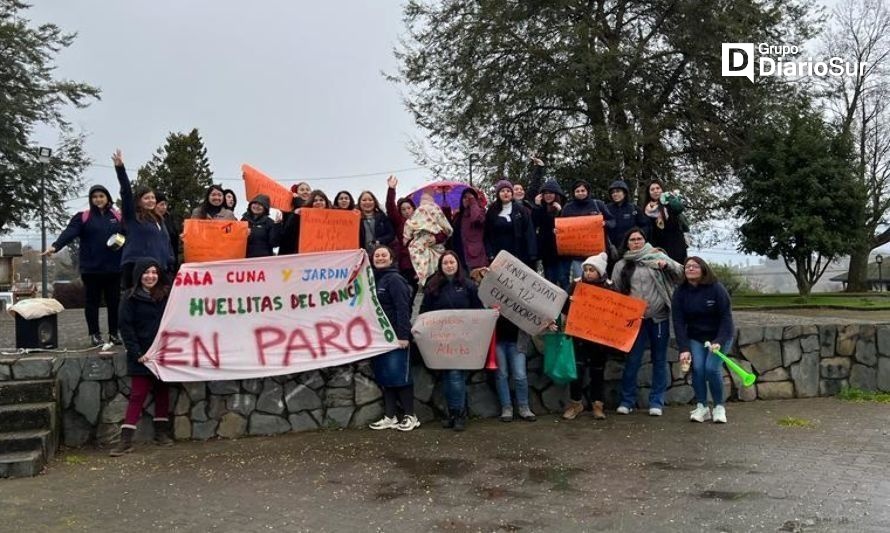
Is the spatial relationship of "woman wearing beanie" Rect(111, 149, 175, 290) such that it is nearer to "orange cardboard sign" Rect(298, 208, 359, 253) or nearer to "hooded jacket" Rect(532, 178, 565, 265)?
"orange cardboard sign" Rect(298, 208, 359, 253)

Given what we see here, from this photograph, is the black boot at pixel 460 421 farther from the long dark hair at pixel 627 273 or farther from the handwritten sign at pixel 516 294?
the long dark hair at pixel 627 273

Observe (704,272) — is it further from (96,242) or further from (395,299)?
(96,242)

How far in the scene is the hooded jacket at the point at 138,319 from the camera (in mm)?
6770

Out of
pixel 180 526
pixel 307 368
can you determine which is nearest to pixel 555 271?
pixel 307 368

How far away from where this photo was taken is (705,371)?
7379 millimetres

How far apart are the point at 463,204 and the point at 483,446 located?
279 centimetres

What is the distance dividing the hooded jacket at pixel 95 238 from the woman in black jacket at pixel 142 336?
2.57 feet

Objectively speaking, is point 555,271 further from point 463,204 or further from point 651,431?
point 651,431

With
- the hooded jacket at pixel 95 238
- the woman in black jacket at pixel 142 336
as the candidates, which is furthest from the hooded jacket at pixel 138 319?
the hooded jacket at pixel 95 238

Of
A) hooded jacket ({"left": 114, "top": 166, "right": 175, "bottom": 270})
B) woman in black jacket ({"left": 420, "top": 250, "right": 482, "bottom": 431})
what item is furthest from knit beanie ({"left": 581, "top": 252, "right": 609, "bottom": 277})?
hooded jacket ({"left": 114, "top": 166, "right": 175, "bottom": 270})

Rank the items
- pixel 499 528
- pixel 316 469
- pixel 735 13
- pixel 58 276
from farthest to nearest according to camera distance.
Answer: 1. pixel 58 276
2. pixel 735 13
3. pixel 316 469
4. pixel 499 528

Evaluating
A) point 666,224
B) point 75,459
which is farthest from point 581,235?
point 75,459

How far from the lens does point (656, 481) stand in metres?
5.37

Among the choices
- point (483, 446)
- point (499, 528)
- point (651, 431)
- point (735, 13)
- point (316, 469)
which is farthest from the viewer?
point (735, 13)
